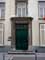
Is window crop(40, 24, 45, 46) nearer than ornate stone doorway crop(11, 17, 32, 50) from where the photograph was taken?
No

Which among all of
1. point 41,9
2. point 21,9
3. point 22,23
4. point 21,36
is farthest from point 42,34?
point 21,9

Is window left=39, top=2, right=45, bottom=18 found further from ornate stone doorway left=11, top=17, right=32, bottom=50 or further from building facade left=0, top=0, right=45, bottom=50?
ornate stone doorway left=11, top=17, right=32, bottom=50

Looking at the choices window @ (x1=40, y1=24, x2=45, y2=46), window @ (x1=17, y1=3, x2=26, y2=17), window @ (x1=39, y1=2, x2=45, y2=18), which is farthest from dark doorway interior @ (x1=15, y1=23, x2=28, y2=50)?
window @ (x1=39, y1=2, x2=45, y2=18)

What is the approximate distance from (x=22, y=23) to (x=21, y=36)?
4.93 feet

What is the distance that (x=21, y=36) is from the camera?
22.8 m

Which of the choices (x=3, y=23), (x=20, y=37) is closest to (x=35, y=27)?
(x=20, y=37)

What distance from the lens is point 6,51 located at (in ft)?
72.3

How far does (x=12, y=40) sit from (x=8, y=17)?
259cm

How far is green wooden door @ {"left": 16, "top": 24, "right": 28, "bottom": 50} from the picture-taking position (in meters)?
22.5

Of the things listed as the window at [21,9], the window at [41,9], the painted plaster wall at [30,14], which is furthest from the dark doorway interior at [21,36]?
the window at [41,9]

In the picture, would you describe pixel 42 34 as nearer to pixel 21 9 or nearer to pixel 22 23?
pixel 22 23

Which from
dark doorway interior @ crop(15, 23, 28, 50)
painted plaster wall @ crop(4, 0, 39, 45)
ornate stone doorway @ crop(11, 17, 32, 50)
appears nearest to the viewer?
ornate stone doorway @ crop(11, 17, 32, 50)

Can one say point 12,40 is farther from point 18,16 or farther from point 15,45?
point 18,16

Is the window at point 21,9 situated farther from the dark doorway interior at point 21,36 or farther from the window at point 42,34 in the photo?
the window at point 42,34
